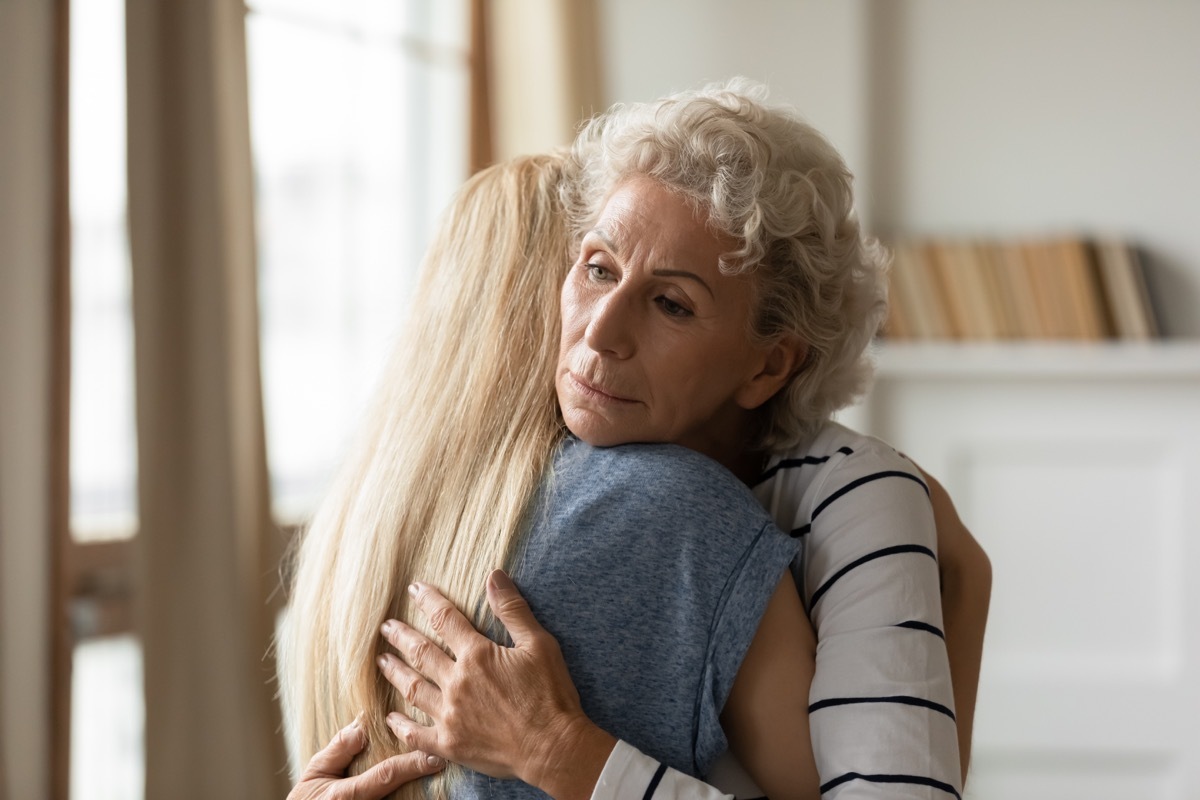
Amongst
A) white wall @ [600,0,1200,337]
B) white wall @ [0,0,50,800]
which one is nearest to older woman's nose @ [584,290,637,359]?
white wall @ [0,0,50,800]

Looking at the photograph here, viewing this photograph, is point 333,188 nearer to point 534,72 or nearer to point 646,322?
point 534,72

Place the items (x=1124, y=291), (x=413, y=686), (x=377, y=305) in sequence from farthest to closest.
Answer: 1. (x=1124, y=291)
2. (x=377, y=305)
3. (x=413, y=686)

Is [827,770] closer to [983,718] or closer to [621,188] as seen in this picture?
[621,188]

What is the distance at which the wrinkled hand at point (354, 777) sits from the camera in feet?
3.91

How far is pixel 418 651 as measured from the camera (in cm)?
117

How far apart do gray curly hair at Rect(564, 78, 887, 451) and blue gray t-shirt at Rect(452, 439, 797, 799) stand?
0.27m

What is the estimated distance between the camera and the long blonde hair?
1206 millimetres

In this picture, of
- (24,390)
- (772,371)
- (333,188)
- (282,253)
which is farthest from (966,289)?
(24,390)

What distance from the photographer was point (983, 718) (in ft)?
12.5

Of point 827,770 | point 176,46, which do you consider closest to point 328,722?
point 827,770

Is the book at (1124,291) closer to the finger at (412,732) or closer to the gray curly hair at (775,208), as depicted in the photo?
the gray curly hair at (775,208)

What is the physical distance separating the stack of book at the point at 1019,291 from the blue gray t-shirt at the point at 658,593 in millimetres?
2770

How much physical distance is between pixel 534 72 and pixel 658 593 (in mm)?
2910

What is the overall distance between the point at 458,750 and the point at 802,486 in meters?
0.48
